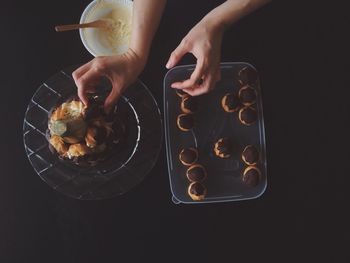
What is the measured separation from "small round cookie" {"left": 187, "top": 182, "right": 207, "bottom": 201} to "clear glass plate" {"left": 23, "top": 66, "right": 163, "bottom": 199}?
114 mm

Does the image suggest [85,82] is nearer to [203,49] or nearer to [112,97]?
[112,97]

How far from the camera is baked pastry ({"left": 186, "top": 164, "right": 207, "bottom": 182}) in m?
0.91

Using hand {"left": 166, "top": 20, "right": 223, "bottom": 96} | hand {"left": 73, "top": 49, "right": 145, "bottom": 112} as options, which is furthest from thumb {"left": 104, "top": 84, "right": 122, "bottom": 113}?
hand {"left": 166, "top": 20, "right": 223, "bottom": 96}

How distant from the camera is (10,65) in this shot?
0.90 meters

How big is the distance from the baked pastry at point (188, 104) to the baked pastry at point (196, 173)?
0.42ft

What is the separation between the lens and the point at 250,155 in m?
0.92

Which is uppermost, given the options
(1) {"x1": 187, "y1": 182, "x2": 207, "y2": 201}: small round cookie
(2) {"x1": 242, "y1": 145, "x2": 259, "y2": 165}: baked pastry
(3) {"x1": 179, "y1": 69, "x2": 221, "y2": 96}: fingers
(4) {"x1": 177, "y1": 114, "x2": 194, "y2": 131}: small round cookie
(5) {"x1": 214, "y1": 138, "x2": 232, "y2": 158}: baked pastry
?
(3) {"x1": 179, "y1": 69, "x2": 221, "y2": 96}: fingers

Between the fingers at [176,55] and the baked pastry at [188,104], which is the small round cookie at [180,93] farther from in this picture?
the fingers at [176,55]

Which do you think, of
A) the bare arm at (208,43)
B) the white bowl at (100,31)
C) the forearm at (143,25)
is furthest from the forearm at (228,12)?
the white bowl at (100,31)

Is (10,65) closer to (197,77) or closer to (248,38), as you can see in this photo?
(197,77)

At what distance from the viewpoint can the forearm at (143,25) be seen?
78 centimetres

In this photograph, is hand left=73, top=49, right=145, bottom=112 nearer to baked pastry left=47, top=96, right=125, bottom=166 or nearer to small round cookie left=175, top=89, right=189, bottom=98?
baked pastry left=47, top=96, right=125, bottom=166

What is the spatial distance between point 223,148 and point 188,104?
0.13 meters

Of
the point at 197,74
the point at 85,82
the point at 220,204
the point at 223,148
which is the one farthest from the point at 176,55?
the point at 220,204
